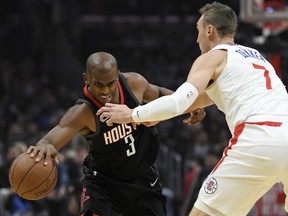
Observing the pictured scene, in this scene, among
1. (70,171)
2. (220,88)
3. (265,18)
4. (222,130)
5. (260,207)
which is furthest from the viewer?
(222,130)

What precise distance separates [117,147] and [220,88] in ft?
3.78

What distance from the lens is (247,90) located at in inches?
195

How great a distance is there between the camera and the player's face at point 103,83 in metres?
5.50

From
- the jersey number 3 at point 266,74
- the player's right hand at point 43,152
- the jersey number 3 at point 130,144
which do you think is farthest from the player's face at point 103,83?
the jersey number 3 at point 266,74

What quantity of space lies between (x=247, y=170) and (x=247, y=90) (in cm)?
56

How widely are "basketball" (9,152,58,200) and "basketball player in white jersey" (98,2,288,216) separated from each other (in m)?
0.76

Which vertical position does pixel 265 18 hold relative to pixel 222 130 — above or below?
above

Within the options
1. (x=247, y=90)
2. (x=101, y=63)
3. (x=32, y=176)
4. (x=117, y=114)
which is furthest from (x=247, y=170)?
(x=32, y=176)

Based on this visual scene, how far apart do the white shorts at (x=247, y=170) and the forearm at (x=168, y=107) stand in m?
0.45

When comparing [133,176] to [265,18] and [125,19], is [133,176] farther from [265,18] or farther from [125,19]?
[125,19]

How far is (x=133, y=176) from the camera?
5.86 metres

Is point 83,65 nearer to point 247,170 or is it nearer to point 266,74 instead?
point 266,74

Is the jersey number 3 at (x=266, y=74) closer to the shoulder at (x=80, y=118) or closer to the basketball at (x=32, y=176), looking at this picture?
the shoulder at (x=80, y=118)

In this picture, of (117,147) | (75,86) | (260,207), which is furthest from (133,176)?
(75,86)
